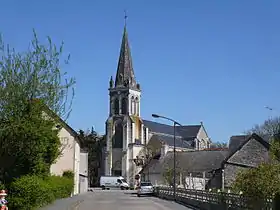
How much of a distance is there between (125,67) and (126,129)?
14.5 meters

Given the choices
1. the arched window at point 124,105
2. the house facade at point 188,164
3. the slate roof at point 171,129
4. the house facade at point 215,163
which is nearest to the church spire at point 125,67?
the arched window at point 124,105

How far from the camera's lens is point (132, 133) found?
12225 cm

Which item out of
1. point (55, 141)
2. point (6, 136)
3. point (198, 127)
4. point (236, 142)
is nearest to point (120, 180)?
point (236, 142)

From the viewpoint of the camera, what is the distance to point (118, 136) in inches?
4911

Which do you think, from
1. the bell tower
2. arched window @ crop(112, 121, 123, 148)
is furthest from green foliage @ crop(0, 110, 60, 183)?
arched window @ crop(112, 121, 123, 148)

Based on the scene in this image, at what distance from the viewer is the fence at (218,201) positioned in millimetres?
21375

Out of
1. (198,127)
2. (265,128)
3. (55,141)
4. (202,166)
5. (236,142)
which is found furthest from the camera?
(198,127)

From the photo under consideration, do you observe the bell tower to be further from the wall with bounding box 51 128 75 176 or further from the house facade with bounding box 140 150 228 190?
the wall with bounding box 51 128 75 176

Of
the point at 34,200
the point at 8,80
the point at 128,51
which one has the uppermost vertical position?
the point at 128,51

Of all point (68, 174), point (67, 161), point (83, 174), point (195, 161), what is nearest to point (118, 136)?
point (195, 161)

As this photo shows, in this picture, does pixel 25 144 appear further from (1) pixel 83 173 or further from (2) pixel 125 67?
(2) pixel 125 67

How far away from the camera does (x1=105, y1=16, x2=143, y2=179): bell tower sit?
400ft

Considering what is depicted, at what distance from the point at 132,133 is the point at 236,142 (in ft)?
162

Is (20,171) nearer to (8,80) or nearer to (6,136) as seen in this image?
(6,136)
